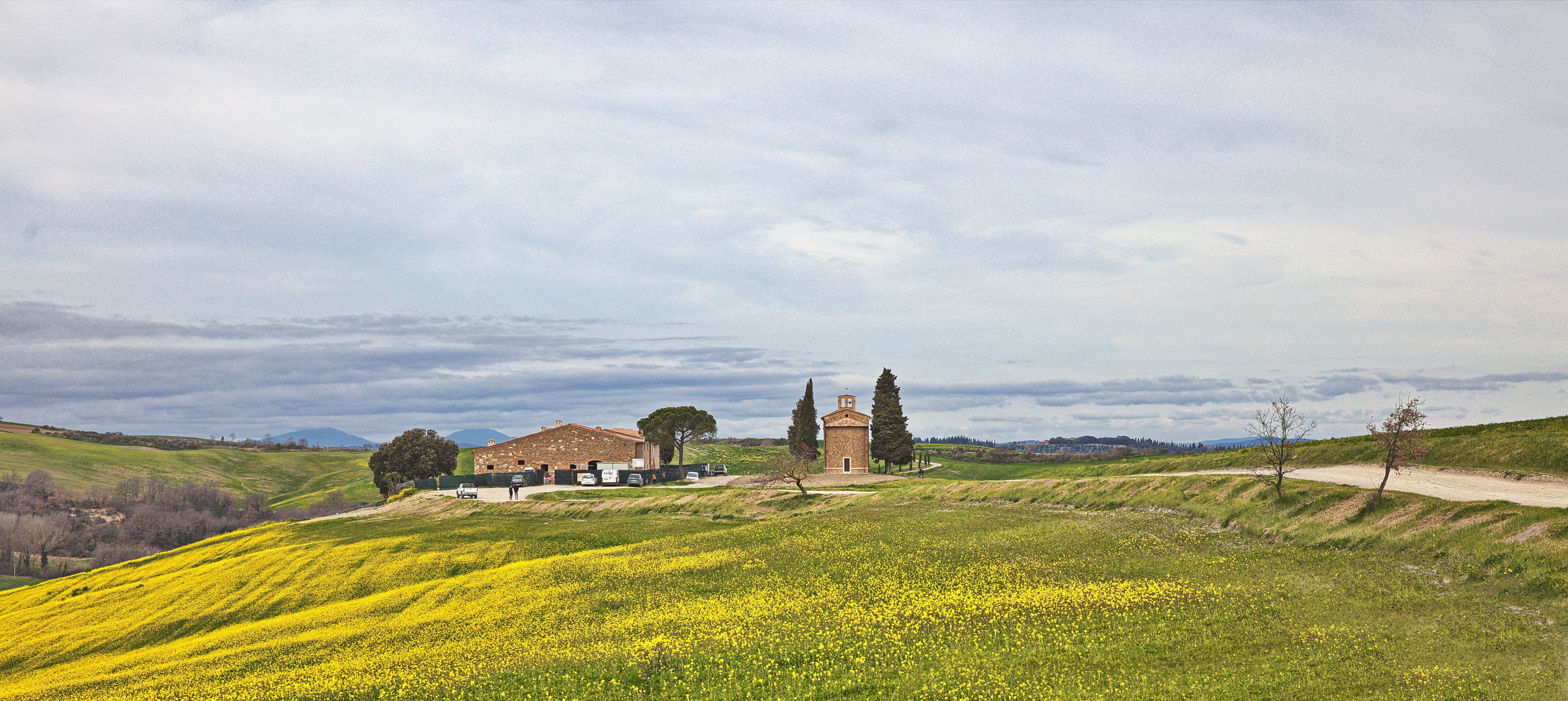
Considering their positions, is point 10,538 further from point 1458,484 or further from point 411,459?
point 1458,484

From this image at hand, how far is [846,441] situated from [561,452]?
40.3 m

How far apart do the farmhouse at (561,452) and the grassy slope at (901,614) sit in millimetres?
60919

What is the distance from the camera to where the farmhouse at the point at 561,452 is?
366ft

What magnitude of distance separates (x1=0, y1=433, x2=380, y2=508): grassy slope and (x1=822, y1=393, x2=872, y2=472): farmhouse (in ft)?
285

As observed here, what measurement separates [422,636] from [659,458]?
341ft

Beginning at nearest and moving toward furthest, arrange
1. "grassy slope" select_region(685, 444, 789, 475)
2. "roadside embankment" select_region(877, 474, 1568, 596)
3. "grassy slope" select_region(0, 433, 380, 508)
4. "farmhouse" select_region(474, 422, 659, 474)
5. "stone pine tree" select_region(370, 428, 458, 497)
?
1. "roadside embankment" select_region(877, 474, 1568, 596)
2. "farmhouse" select_region(474, 422, 659, 474)
3. "stone pine tree" select_region(370, 428, 458, 497)
4. "grassy slope" select_region(685, 444, 789, 475)
5. "grassy slope" select_region(0, 433, 380, 508)

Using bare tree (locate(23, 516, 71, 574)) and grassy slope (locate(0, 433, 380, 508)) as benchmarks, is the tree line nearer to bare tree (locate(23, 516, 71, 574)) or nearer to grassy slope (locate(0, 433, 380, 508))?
bare tree (locate(23, 516, 71, 574))

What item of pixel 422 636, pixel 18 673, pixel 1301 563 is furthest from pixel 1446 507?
pixel 18 673

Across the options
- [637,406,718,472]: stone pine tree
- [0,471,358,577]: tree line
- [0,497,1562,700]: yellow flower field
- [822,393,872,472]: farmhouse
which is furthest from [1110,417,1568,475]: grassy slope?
[0,471,358,577]: tree line

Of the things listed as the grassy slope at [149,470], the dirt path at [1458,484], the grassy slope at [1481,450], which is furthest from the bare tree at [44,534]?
the dirt path at [1458,484]

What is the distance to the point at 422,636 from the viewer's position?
28.5m

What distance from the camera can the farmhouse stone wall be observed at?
111688 mm

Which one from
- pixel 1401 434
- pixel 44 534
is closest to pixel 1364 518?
pixel 1401 434

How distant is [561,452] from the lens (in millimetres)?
112125
